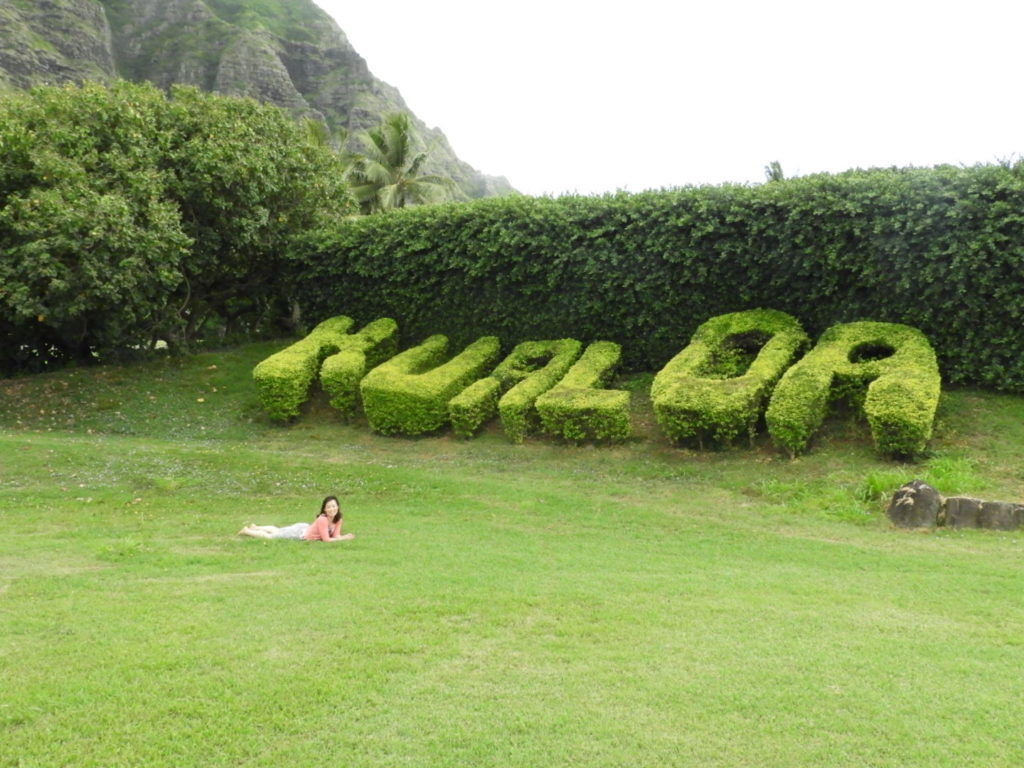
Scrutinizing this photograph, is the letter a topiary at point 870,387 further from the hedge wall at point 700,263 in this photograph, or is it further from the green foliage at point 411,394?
the green foliage at point 411,394

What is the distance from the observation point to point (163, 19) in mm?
97312

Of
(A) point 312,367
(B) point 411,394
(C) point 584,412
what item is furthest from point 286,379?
(C) point 584,412

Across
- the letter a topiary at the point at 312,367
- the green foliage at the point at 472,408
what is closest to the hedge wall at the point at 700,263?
the letter a topiary at the point at 312,367

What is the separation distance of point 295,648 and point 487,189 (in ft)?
394

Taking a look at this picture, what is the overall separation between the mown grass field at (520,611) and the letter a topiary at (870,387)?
0.56m

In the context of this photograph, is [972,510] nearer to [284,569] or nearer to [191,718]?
[284,569]

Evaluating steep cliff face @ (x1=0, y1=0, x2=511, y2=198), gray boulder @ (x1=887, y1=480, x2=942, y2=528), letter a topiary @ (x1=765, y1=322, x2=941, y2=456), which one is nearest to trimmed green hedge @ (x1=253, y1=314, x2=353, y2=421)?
letter a topiary @ (x1=765, y1=322, x2=941, y2=456)

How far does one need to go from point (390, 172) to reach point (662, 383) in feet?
92.8

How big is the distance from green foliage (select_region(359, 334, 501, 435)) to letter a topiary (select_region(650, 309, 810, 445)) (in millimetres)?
4708

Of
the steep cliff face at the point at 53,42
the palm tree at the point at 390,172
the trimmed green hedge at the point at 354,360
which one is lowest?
the trimmed green hedge at the point at 354,360

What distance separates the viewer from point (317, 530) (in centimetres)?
1071

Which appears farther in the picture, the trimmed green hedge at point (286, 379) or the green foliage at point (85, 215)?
the trimmed green hedge at point (286, 379)

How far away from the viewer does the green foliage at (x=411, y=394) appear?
17.8 metres

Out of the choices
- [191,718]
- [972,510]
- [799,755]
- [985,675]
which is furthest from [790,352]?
[191,718]
